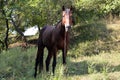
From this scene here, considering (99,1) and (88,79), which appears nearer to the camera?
(88,79)

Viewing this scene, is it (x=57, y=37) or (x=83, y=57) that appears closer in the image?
(x=57, y=37)

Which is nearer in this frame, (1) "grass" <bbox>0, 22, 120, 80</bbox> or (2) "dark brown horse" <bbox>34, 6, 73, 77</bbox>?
(2) "dark brown horse" <bbox>34, 6, 73, 77</bbox>

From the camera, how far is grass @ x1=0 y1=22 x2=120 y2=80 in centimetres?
913

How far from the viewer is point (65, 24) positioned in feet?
26.0

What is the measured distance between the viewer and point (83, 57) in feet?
45.3

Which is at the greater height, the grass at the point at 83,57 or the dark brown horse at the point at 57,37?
the dark brown horse at the point at 57,37

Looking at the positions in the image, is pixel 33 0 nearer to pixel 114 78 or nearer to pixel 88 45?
pixel 88 45

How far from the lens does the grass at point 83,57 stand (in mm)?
9133

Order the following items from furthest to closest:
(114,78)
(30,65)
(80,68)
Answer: (30,65), (80,68), (114,78)

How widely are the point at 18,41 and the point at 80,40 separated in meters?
6.17

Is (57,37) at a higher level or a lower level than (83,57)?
higher

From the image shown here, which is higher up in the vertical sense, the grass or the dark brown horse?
the dark brown horse

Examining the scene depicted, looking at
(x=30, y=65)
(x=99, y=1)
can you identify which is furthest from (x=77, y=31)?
(x=30, y=65)

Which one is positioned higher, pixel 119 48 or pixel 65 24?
pixel 65 24
